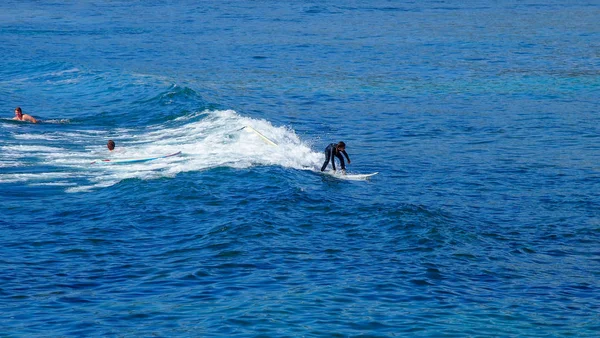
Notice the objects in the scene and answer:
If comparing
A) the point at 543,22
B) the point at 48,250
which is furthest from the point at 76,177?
the point at 543,22

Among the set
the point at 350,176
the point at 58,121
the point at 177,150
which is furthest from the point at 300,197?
the point at 58,121

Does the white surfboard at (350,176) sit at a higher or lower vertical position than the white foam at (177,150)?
lower

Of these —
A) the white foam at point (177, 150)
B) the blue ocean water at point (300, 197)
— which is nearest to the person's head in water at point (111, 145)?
the white foam at point (177, 150)

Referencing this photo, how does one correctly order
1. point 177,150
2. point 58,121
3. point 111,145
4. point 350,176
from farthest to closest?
point 58,121, point 177,150, point 111,145, point 350,176

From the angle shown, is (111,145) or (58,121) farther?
(58,121)

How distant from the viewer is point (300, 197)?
88.7 ft

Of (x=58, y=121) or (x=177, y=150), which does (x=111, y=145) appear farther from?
(x=58, y=121)

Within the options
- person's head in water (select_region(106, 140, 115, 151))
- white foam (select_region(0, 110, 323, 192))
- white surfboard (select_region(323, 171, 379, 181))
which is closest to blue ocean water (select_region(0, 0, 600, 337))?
white foam (select_region(0, 110, 323, 192))

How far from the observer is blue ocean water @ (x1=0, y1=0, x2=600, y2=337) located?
18.0 meters

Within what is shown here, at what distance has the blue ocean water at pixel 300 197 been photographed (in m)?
18.0

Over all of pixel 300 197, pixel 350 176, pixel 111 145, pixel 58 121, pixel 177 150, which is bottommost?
pixel 300 197

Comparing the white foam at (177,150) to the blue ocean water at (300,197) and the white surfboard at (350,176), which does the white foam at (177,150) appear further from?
the white surfboard at (350,176)

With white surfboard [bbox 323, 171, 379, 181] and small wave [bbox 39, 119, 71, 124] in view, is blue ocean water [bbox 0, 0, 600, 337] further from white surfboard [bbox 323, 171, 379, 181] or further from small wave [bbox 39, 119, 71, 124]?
white surfboard [bbox 323, 171, 379, 181]

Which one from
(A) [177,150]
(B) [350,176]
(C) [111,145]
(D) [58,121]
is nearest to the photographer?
(B) [350,176]
